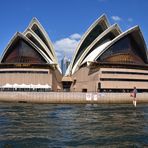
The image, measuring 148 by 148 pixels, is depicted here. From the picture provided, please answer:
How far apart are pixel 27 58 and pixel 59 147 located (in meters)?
70.6

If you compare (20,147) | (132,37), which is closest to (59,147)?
(20,147)

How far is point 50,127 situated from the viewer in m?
23.3

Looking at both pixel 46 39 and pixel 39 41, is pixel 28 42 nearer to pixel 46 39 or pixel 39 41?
pixel 39 41

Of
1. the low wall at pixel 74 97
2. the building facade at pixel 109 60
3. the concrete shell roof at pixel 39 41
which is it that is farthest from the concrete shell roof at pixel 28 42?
the low wall at pixel 74 97

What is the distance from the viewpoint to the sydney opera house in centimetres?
7931

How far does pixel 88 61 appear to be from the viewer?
8381 centimetres

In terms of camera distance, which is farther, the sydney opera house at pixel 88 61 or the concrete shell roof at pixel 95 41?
the concrete shell roof at pixel 95 41

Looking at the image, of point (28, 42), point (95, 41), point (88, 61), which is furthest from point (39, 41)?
point (88, 61)

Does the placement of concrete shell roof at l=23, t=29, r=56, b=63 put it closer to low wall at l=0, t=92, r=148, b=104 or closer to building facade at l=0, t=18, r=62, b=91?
building facade at l=0, t=18, r=62, b=91

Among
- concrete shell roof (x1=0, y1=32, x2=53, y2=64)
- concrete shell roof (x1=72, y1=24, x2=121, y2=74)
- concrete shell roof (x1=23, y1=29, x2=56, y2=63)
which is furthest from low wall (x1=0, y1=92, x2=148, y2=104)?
concrete shell roof (x1=23, y1=29, x2=56, y2=63)

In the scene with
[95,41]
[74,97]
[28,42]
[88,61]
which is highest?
[95,41]

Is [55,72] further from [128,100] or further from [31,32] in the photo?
[128,100]

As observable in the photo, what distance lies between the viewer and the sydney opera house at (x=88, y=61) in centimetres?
7931

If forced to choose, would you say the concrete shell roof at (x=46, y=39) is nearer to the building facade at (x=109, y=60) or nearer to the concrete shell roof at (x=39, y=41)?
the concrete shell roof at (x=39, y=41)
